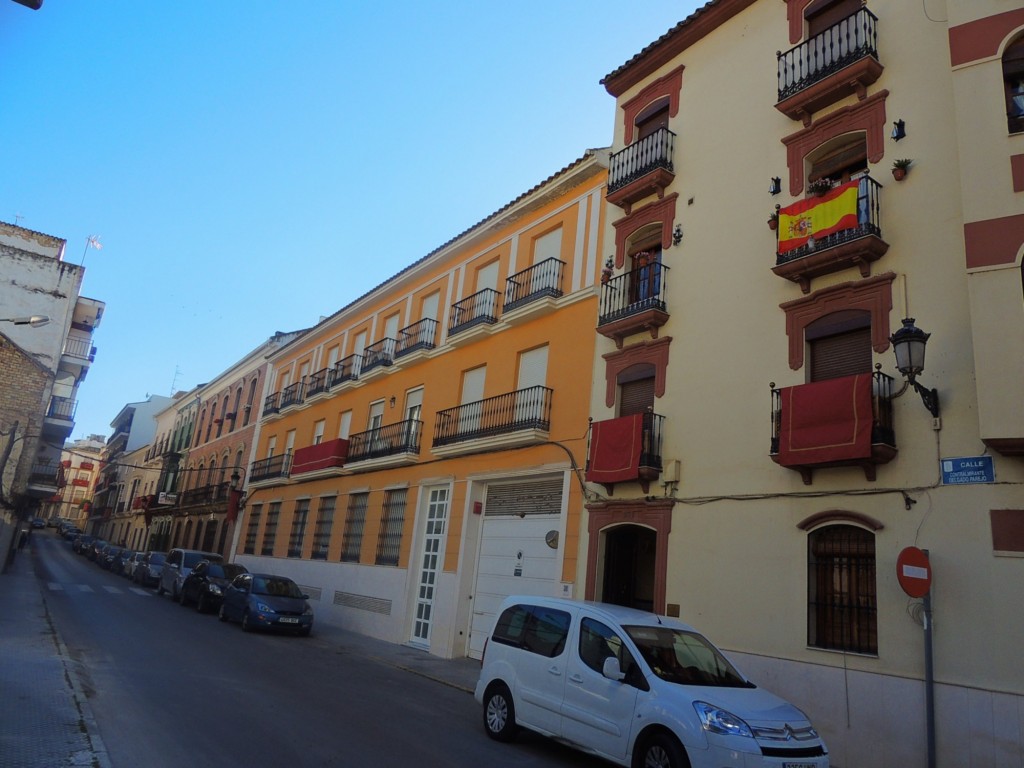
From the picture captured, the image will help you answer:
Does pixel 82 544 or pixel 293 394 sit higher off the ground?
pixel 293 394

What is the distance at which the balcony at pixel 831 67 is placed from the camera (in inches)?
419

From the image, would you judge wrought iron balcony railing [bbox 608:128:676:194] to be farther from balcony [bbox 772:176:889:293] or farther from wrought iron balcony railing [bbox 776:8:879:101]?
balcony [bbox 772:176:889:293]

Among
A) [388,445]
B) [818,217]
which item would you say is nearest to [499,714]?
[818,217]

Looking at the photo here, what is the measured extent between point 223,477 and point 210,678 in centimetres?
2569

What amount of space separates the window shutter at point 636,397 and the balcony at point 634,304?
0.82 meters

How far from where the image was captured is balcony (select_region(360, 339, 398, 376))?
860 inches

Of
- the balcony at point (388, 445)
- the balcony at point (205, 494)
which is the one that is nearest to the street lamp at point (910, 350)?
the balcony at point (388, 445)

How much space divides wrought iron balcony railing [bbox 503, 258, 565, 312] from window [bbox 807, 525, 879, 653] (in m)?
7.92

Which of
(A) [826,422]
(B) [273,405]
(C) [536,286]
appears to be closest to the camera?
(A) [826,422]

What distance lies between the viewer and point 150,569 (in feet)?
94.9

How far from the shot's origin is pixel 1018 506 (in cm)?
791

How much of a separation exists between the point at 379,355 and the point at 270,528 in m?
10.2

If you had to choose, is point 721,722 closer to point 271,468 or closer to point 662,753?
point 662,753

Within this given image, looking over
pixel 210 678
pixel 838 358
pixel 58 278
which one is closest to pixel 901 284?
pixel 838 358
